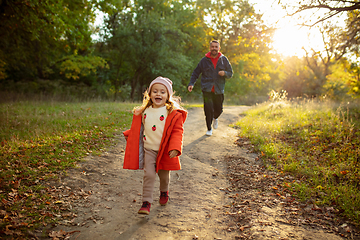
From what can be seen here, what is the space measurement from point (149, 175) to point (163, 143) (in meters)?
0.45

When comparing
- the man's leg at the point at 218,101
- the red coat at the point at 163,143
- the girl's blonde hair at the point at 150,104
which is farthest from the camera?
the man's leg at the point at 218,101

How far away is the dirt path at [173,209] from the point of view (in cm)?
284

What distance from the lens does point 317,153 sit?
605 cm

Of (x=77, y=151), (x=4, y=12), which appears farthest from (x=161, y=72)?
(x=77, y=151)

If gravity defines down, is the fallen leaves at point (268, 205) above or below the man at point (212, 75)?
below

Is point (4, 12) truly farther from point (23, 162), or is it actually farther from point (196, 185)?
point (196, 185)

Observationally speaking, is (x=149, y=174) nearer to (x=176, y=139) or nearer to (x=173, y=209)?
(x=176, y=139)

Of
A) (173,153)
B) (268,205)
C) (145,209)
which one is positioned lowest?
(268,205)

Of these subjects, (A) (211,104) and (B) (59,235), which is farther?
(A) (211,104)

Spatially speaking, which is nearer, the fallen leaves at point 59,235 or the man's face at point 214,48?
the fallen leaves at point 59,235

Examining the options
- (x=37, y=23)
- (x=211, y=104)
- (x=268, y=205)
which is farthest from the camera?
(x=37, y=23)

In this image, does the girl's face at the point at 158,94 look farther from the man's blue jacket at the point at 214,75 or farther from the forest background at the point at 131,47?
the forest background at the point at 131,47

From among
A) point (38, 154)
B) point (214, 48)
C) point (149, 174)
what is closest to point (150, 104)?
point (149, 174)

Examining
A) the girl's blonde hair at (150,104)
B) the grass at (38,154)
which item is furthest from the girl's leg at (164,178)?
the grass at (38,154)
